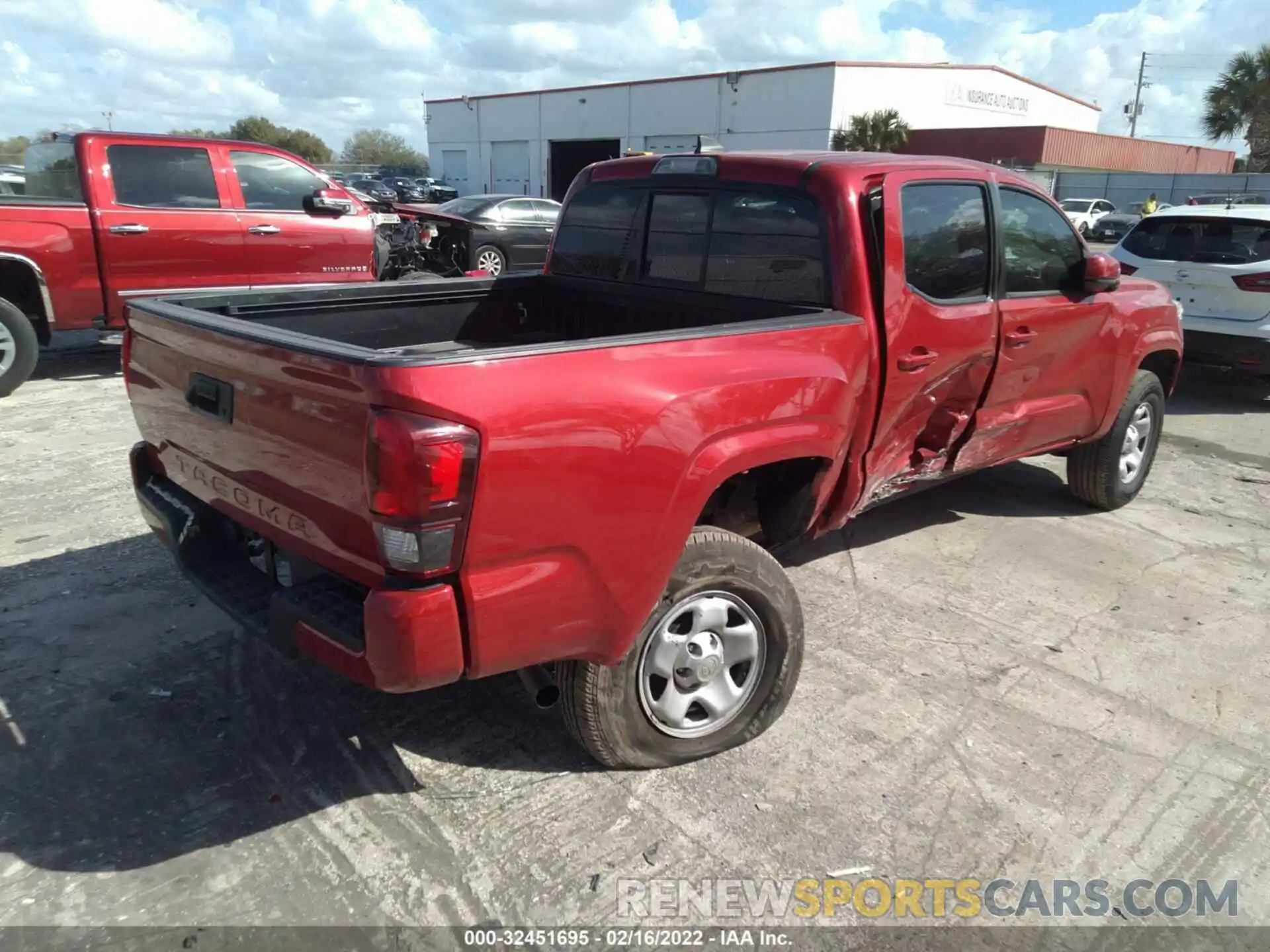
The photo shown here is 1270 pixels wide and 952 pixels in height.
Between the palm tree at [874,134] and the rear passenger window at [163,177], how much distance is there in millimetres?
32704

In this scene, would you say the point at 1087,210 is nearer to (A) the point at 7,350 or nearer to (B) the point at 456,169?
(A) the point at 7,350

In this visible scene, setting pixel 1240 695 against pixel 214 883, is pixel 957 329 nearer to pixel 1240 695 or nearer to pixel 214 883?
pixel 1240 695

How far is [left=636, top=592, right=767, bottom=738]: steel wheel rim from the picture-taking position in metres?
2.86

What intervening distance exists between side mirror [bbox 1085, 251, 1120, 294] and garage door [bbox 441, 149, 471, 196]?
5288 centimetres

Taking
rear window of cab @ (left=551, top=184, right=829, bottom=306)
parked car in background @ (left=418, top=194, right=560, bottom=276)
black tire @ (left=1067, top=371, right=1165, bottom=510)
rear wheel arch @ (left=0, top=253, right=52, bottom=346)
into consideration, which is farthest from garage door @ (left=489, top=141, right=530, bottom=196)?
rear window of cab @ (left=551, top=184, right=829, bottom=306)

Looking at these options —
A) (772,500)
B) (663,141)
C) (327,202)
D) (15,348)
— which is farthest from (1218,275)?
(663,141)

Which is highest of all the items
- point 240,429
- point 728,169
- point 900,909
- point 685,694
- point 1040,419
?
point 728,169

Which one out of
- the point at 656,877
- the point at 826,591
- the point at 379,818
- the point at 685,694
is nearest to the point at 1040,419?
the point at 826,591

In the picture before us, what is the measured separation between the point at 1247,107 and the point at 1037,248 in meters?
53.8

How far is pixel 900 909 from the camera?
8.26ft

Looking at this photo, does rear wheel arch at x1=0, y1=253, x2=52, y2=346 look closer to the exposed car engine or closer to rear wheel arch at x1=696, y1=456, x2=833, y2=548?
the exposed car engine

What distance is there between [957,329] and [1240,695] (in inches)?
71.6

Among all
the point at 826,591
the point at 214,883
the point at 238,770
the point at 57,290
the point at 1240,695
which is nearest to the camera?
the point at 214,883

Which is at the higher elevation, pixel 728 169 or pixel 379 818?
pixel 728 169
